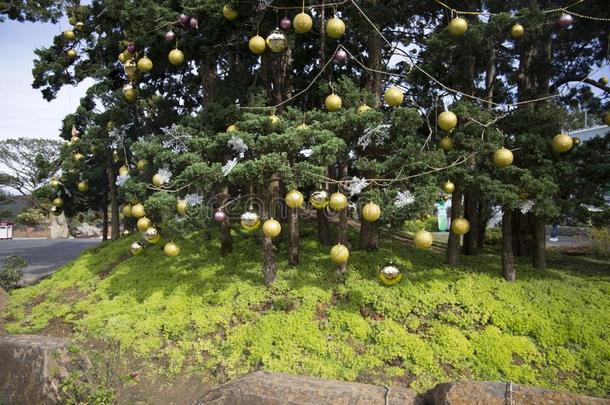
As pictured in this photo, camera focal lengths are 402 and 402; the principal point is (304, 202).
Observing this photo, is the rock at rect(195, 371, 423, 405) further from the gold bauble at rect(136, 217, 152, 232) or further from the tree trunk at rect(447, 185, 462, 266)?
the tree trunk at rect(447, 185, 462, 266)

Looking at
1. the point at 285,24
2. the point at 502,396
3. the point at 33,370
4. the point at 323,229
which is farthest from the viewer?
the point at 323,229

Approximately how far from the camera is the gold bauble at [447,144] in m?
5.55

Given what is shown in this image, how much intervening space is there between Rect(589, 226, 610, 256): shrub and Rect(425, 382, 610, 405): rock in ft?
26.1

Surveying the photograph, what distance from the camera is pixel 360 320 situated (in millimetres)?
5027

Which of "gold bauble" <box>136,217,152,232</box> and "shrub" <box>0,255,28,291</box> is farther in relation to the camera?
"shrub" <box>0,255,28,291</box>

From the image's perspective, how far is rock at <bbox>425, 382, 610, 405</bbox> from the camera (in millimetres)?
2652

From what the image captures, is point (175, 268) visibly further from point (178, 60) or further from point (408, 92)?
point (408, 92)

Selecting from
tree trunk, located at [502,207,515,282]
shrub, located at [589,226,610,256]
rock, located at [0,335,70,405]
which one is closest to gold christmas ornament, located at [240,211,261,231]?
rock, located at [0,335,70,405]

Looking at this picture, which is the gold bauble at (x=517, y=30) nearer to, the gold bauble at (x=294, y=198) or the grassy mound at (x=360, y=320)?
the grassy mound at (x=360, y=320)

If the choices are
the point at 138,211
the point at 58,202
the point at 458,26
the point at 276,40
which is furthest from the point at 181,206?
the point at 58,202

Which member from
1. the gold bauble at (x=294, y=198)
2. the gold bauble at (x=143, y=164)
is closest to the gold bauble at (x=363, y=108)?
the gold bauble at (x=294, y=198)

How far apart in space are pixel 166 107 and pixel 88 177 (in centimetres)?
273

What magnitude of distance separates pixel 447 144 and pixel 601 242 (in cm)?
648

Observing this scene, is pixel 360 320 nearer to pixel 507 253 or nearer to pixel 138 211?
pixel 507 253
